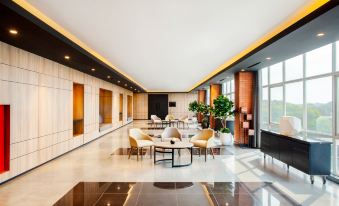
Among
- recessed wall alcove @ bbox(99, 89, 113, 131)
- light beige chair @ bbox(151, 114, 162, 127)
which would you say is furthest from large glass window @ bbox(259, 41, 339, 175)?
light beige chair @ bbox(151, 114, 162, 127)

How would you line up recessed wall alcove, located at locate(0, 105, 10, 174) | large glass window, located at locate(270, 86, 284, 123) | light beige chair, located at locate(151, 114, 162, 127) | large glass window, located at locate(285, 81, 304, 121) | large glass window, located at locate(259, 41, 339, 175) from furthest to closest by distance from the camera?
light beige chair, located at locate(151, 114, 162, 127) < large glass window, located at locate(270, 86, 284, 123) < large glass window, located at locate(285, 81, 304, 121) < large glass window, located at locate(259, 41, 339, 175) < recessed wall alcove, located at locate(0, 105, 10, 174)

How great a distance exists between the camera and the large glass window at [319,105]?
16.5ft

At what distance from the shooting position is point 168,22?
4.31 metres

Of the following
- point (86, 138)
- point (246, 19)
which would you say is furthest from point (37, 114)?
point (246, 19)

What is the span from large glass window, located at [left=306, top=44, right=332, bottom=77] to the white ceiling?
1.59 m

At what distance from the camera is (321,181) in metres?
4.73

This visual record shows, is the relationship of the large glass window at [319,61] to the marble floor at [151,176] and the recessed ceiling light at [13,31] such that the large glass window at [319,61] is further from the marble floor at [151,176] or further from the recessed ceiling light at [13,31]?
the recessed ceiling light at [13,31]

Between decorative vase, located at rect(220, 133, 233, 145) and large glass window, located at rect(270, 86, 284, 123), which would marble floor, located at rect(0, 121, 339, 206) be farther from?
decorative vase, located at rect(220, 133, 233, 145)

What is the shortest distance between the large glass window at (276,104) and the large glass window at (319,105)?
4.82ft

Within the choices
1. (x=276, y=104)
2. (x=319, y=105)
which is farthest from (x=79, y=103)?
(x=319, y=105)

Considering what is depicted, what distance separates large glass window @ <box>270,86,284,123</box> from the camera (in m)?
7.28

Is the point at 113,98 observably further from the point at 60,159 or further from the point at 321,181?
the point at 321,181

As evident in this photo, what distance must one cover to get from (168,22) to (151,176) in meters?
3.25

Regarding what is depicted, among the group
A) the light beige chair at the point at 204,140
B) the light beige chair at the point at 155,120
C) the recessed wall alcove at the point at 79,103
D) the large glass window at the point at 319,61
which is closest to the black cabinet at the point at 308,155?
the large glass window at the point at 319,61
